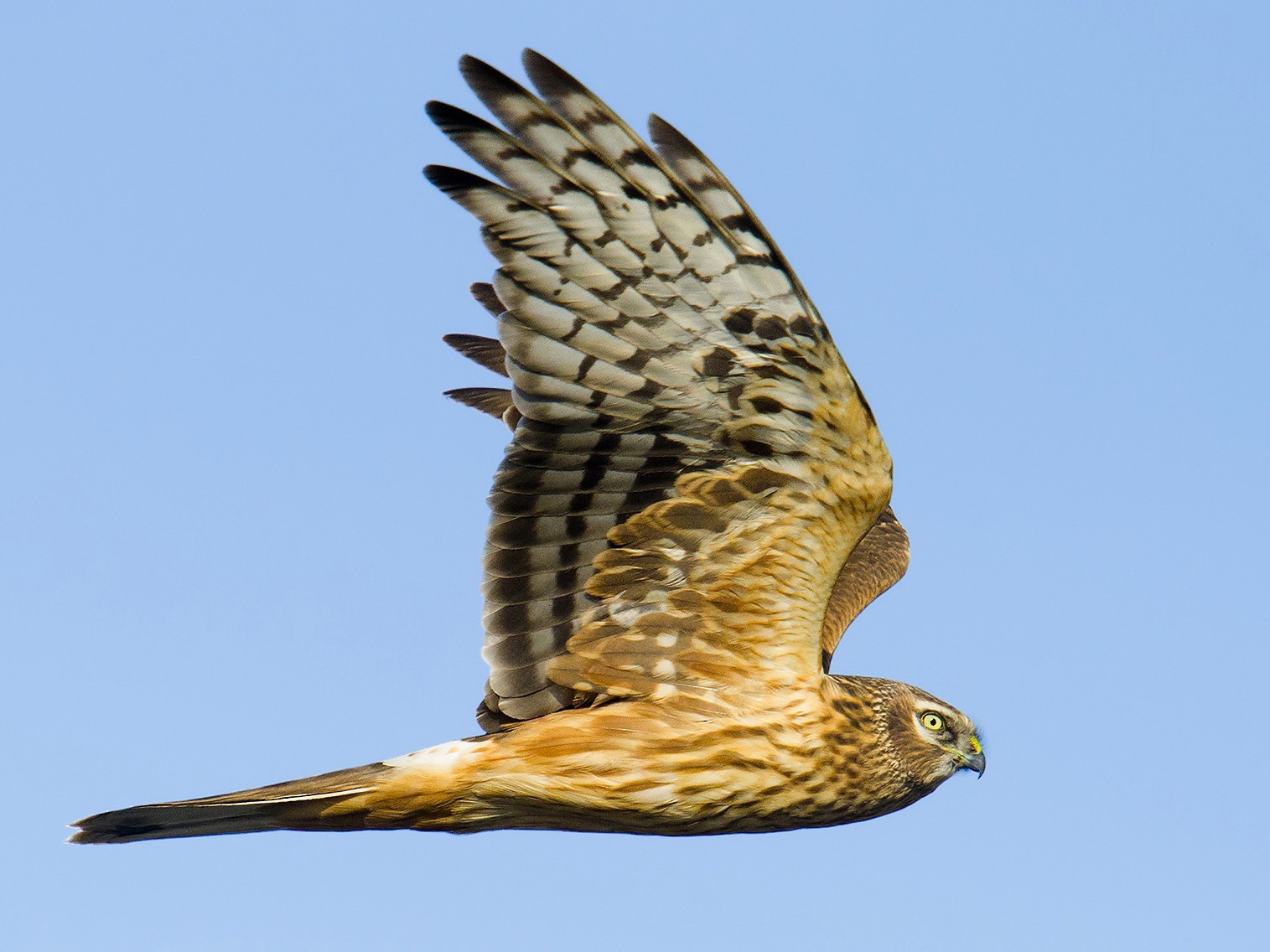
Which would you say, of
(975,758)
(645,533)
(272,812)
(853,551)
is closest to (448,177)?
(645,533)

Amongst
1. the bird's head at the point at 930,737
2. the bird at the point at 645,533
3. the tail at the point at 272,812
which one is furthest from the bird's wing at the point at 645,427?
the tail at the point at 272,812

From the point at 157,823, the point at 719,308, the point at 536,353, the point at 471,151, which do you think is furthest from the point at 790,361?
the point at 157,823

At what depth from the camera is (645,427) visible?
5680mm

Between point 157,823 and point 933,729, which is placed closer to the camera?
point 157,823

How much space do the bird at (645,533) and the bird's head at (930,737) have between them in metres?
0.01

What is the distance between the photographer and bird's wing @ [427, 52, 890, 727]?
5.20 m

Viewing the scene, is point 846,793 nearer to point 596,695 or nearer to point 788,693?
point 788,693

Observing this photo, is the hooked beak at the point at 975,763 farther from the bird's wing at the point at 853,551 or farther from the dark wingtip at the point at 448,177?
the dark wingtip at the point at 448,177

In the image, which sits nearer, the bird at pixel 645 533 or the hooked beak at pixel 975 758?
the bird at pixel 645 533

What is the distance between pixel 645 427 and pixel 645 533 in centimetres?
49

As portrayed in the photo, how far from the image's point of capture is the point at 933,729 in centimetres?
647

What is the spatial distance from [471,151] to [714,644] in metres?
2.15

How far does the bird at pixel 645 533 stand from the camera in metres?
5.22

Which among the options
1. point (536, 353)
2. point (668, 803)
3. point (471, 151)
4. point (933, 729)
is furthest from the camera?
point (933, 729)
